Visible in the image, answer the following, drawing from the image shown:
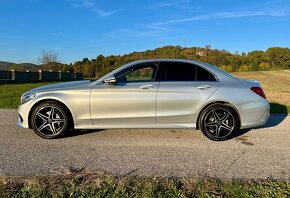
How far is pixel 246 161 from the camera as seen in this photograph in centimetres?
455

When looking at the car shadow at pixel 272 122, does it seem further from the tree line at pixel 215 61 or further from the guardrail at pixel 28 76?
the tree line at pixel 215 61

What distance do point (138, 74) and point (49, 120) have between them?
6.20 ft

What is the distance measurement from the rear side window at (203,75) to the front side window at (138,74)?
0.83 m

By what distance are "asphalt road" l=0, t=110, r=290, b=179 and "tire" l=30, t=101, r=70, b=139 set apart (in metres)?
0.17

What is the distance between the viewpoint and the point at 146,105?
5684 millimetres

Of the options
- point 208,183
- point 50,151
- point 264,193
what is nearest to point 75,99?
point 50,151

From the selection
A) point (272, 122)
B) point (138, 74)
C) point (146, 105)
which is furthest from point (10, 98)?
point (272, 122)

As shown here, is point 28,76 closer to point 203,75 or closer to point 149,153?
point 203,75

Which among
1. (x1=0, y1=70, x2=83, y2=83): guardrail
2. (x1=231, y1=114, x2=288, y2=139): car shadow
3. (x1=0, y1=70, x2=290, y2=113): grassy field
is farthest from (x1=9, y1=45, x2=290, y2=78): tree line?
(x1=231, y1=114, x2=288, y2=139): car shadow

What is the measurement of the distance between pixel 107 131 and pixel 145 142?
117cm

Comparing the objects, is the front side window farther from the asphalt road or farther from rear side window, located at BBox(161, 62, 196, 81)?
the asphalt road

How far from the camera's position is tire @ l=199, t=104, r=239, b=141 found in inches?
226

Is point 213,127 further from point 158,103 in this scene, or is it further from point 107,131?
point 107,131

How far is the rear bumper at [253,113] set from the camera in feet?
18.8
